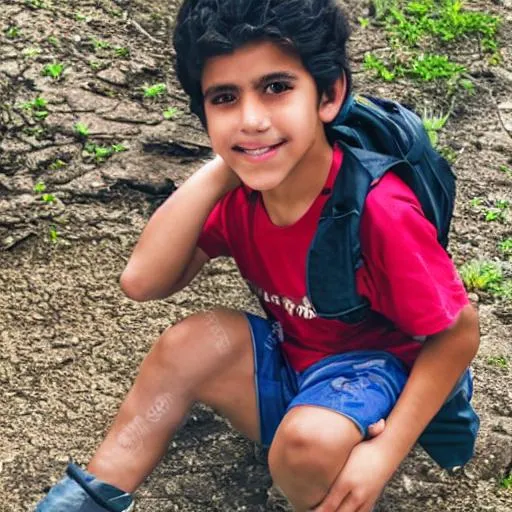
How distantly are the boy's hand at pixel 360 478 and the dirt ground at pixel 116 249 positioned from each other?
1.47 ft

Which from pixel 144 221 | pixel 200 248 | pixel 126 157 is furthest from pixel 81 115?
pixel 200 248

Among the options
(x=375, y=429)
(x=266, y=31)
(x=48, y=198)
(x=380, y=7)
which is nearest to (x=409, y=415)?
(x=375, y=429)

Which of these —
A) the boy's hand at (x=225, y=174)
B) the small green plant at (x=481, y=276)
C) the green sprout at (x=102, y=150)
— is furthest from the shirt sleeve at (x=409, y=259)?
the green sprout at (x=102, y=150)

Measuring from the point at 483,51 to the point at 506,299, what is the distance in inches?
57.6

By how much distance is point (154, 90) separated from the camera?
4000 millimetres

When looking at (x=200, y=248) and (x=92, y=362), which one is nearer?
(x=200, y=248)

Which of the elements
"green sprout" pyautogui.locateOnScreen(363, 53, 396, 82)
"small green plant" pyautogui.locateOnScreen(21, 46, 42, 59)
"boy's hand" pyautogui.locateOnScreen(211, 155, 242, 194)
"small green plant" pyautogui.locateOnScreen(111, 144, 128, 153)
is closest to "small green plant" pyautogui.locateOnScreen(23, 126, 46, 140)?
"small green plant" pyautogui.locateOnScreen(111, 144, 128, 153)

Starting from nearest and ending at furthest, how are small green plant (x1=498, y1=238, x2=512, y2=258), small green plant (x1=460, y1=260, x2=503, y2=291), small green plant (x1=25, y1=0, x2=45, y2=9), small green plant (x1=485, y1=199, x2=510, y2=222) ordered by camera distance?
1. small green plant (x1=460, y1=260, x2=503, y2=291)
2. small green plant (x1=498, y1=238, x2=512, y2=258)
3. small green plant (x1=485, y1=199, x2=510, y2=222)
4. small green plant (x1=25, y1=0, x2=45, y2=9)

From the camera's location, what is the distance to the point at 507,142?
13.0 ft

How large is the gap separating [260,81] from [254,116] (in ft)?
0.23

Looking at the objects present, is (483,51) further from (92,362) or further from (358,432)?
(358,432)

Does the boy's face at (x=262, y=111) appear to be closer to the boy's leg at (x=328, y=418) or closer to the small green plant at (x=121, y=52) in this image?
the boy's leg at (x=328, y=418)

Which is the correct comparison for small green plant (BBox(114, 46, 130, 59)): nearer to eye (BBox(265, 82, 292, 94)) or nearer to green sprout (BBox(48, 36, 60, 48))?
green sprout (BBox(48, 36, 60, 48))

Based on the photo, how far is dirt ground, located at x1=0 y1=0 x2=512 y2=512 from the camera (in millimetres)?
2684
